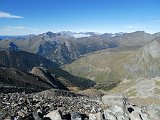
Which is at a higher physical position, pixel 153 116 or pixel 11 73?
pixel 153 116

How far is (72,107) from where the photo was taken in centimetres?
3659

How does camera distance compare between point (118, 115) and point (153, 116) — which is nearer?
point (118, 115)

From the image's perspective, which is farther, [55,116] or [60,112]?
[60,112]

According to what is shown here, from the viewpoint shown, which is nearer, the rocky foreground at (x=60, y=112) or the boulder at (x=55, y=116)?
the rocky foreground at (x=60, y=112)

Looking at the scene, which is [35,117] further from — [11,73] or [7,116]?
[11,73]

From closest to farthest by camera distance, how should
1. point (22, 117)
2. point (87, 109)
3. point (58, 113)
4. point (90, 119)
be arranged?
point (22, 117) → point (58, 113) → point (90, 119) → point (87, 109)

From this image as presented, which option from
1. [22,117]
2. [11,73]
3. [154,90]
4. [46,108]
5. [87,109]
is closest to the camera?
[22,117]

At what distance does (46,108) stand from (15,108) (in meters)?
4.54

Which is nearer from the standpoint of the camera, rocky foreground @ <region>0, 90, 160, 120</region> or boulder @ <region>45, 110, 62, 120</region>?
rocky foreground @ <region>0, 90, 160, 120</region>

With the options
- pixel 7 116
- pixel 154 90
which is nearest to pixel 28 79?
pixel 154 90

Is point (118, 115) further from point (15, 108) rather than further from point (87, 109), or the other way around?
point (15, 108)

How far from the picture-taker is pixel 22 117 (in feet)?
84.7

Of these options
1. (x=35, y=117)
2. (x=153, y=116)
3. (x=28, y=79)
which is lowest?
(x=28, y=79)

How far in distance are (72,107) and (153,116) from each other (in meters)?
10.2
